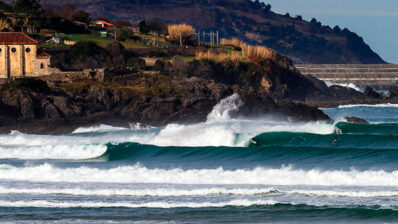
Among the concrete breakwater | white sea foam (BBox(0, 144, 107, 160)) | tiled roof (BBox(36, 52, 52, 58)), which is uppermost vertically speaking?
tiled roof (BBox(36, 52, 52, 58))

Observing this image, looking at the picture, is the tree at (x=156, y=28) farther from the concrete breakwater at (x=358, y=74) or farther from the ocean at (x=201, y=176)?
the ocean at (x=201, y=176)

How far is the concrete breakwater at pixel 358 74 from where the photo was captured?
405ft

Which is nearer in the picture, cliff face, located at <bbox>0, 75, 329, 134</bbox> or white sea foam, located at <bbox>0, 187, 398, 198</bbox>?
white sea foam, located at <bbox>0, 187, 398, 198</bbox>

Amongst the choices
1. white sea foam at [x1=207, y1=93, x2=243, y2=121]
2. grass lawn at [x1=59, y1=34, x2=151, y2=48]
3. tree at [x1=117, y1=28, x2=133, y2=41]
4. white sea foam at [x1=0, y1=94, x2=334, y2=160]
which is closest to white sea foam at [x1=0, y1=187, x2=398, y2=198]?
white sea foam at [x1=0, y1=94, x2=334, y2=160]

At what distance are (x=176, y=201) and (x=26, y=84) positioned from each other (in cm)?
3034

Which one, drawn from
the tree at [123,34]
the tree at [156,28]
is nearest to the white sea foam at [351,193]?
the tree at [123,34]

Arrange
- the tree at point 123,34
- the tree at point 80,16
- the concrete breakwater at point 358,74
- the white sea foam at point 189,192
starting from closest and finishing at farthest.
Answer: the white sea foam at point 189,192
the tree at point 123,34
the tree at point 80,16
the concrete breakwater at point 358,74

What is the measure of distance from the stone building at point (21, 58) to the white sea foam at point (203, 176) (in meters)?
30.4

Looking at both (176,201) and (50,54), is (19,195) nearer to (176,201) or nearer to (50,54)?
(176,201)

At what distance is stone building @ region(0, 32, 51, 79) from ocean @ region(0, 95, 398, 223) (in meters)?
14.9

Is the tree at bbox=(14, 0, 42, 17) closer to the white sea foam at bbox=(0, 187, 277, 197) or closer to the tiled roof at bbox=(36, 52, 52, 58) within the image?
the tiled roof at bbox=(36, 52, 52, 58)

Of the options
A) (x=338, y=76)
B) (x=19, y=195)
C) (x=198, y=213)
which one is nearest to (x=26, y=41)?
(x=19, y=195)

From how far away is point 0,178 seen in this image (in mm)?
Answer: 31656

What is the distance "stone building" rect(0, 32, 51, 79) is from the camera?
2489 inches
